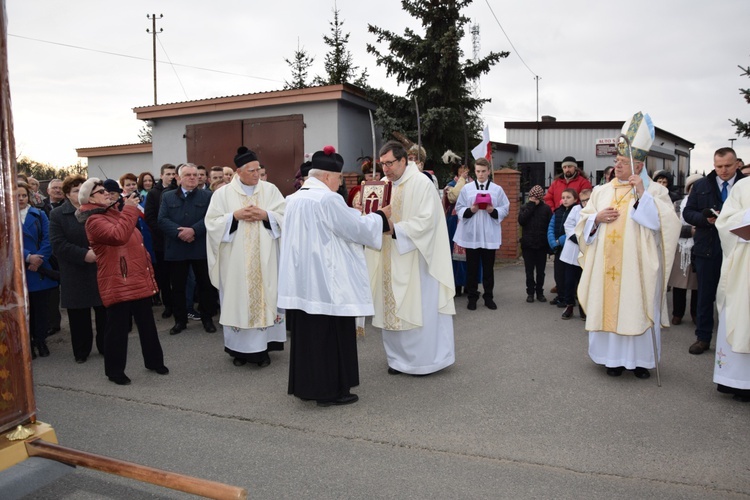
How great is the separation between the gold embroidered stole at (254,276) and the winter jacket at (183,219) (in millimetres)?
1608

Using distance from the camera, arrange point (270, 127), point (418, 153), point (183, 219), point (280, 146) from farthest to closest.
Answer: point (270, 127), point (280, 146), point (183, 219), point (418, 153)

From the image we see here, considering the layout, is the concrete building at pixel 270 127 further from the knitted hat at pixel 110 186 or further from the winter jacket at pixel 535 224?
the knitted hat at pixel 110 186

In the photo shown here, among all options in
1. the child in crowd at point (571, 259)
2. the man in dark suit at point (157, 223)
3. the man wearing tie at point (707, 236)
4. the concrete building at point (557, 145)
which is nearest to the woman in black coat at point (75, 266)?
the man in dark suit at point (157, 223)

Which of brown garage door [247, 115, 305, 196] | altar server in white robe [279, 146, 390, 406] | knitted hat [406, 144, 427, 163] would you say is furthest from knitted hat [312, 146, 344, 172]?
brown garage door [247, 115, 305, 196]

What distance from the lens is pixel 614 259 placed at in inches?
215

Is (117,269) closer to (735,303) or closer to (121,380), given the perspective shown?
(121,380)

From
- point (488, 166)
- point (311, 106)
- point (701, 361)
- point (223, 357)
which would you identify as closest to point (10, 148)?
point (223, 357)

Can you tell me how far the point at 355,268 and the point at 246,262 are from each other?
5.40 ft

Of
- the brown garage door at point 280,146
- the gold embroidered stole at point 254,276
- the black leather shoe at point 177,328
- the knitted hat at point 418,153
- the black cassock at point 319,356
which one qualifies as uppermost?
the brown garage door at point 280,146

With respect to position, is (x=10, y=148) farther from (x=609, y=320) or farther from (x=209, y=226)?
(x=609, y=320)

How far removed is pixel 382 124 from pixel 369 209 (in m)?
8.60

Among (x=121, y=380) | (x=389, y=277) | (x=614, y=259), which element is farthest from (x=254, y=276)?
(x=614, y=259)

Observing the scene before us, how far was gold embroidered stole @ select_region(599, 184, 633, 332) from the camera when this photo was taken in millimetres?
5359

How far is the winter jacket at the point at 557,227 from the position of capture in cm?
854
